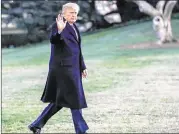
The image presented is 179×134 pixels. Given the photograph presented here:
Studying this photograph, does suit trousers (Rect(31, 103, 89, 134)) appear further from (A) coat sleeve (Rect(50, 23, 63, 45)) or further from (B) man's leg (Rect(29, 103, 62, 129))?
(A) coat sleeve (Rect(50, 23, 63, 45))

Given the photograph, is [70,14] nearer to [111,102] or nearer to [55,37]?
[55,37]

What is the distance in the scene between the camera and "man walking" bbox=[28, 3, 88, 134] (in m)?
3.17

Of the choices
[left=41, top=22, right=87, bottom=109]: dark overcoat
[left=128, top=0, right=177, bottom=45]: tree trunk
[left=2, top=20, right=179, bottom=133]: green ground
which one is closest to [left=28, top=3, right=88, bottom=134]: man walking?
[left=41, top=22, right=87, bottom=109]: dark overcoat

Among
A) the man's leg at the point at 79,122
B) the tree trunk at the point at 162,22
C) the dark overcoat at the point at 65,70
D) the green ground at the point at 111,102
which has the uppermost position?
the dark overcoat at the point at 65,70

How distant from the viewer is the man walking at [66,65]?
3169 millimetres

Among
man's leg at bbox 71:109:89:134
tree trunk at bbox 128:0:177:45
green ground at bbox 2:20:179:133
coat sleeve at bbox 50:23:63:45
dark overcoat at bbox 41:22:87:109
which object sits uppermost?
coat sleeve at bbox 50:23:63:45

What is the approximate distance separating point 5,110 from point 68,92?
231cm

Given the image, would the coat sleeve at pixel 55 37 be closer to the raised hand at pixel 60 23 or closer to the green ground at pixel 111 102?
the raised hand at pixel 60 23

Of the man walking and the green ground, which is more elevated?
the man walking

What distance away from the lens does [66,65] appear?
333cm

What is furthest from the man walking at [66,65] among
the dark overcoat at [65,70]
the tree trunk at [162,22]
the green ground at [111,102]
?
the tree trunk at [162,22]

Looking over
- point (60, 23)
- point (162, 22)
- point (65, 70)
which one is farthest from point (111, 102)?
point (162, 22)

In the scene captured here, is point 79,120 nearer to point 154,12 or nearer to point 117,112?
point 117,112

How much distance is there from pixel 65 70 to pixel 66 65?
0.15 ft
